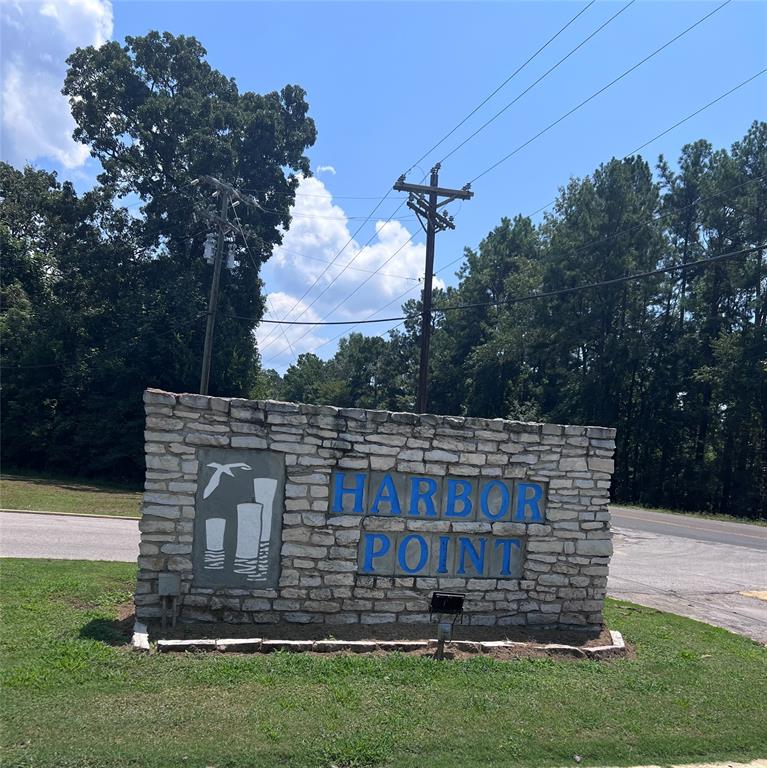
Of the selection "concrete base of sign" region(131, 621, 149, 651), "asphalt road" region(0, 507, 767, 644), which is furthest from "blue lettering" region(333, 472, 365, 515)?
"asphalt road" region(0, 507, 767, 644)

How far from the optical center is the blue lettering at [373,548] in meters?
8.20

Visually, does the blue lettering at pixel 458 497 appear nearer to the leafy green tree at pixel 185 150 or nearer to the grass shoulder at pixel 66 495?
the grass shoulder at pixel 66 495

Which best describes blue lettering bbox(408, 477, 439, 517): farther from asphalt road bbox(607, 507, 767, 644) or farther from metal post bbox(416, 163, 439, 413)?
metal post bbox(416, 163, 439, 413)

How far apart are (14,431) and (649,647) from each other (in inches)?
1260

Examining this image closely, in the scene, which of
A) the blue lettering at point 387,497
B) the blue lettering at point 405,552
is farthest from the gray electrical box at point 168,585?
the blue lettering at point 405,552

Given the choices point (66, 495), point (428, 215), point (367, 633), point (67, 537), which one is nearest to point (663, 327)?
point (428, 215)

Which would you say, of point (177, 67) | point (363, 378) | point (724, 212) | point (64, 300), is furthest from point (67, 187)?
point (363, 378)

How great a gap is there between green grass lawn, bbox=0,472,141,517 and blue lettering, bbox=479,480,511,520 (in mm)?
14265

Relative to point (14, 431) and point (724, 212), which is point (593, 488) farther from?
point (724, 212)

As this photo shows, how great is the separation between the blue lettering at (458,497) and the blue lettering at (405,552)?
0.44 metres

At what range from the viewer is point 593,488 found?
890 cm

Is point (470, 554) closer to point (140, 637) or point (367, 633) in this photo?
point (367, 633)

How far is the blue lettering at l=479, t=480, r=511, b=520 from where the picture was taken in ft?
28.3

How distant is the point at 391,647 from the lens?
7375mm
